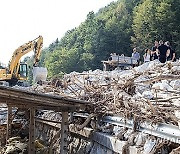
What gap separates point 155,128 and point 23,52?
19301 mm

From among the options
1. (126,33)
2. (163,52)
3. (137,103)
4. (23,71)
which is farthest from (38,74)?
(126,33)

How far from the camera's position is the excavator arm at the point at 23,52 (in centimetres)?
2392

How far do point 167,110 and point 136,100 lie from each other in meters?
1.05

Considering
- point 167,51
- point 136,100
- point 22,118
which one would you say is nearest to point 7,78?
point 22,118

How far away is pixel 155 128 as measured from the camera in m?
5.68

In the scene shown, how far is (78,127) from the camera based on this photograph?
8281 mm

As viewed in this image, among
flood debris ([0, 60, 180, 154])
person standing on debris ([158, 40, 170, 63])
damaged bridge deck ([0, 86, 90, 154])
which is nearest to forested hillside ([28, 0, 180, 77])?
person standing on debris ([158, 40, 170, 63])

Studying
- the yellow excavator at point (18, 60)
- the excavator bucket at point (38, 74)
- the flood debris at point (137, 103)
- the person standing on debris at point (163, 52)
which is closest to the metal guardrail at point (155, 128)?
the flood debris at point (137, 103)

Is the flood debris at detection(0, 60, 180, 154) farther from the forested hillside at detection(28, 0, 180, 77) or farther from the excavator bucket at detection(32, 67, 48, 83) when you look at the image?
the forested hillside at detection(28, 0, 180, 77)

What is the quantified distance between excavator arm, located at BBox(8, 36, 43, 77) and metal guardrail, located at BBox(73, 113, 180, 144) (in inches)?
675

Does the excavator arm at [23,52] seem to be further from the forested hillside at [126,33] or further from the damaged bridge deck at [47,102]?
the damaged bridge deck at [47,102]

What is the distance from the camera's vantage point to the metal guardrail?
16.8ft

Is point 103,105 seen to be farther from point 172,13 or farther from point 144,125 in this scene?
point 172,13

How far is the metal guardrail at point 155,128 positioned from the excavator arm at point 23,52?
1716 centimetres
